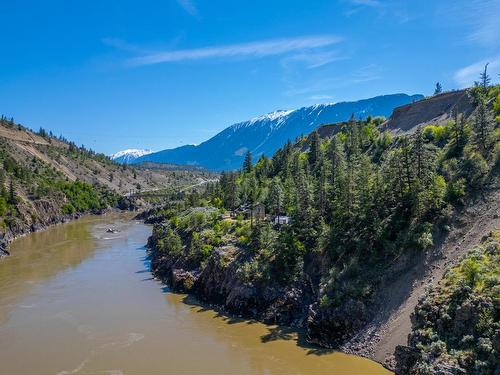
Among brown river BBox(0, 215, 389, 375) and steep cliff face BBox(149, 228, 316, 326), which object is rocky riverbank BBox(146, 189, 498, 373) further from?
brown river BBox(0, 215, 389, 375)

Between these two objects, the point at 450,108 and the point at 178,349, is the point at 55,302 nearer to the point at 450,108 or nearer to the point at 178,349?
the point at 178,349

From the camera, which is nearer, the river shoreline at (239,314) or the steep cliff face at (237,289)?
the river shoreline at (239,314)

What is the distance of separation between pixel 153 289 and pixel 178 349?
62.0 ft

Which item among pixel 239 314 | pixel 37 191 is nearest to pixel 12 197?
pixel 37 191

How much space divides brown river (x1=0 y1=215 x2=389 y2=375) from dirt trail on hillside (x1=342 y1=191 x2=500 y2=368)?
166 cm

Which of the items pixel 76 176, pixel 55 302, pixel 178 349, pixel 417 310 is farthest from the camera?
pixel 76 176

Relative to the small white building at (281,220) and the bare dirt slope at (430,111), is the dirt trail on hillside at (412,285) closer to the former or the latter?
the small white building at (281,220)

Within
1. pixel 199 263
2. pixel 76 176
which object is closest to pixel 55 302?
pixel 199 263

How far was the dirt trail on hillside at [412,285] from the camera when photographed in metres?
33.3

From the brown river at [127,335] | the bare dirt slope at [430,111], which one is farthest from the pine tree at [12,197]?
the bare dirt slope at [430,111]

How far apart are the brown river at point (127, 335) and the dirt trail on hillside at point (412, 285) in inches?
65.4

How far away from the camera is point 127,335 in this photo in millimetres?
39281

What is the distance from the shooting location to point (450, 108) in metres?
74.4

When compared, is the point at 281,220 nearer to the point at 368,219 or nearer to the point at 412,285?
the point at 368,219
